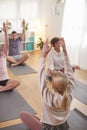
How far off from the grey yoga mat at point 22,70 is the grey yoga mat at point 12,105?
4.02ft

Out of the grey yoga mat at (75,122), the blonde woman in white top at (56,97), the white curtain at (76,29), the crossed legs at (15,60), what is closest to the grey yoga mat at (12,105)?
the grey yoga mat at (75,122)

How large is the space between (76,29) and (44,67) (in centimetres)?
398

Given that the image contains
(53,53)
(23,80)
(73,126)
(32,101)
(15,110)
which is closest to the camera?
(73,126)

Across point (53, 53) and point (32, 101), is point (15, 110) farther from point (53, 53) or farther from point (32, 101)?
point (53, 53)

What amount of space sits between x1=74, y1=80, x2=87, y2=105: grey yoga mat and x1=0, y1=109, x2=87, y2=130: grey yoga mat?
439 millimetres

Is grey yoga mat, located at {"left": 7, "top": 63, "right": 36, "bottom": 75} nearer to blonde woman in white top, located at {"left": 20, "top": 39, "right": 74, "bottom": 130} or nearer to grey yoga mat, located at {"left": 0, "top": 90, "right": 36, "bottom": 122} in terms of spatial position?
grey yoga mat, located at {"left": 0, "top": 90, "right": 36, "bottom": 122}

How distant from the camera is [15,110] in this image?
133 inches

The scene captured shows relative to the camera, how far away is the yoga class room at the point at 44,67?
196cm

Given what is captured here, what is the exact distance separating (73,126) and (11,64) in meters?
3.21

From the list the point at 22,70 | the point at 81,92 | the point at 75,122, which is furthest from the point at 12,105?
the point at 22,70

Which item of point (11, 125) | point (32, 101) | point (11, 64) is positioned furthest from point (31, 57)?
point (11, 125)

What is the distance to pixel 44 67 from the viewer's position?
1.92m

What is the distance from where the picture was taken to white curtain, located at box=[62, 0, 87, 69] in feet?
18.1

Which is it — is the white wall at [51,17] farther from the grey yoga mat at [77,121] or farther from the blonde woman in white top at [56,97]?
the blonde woman in white top at [56,97]
